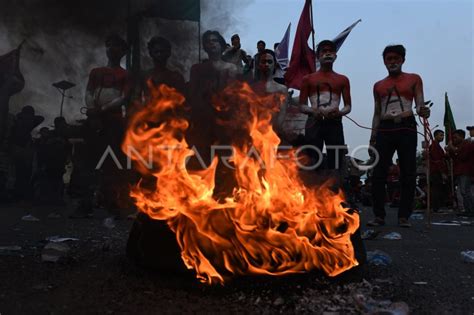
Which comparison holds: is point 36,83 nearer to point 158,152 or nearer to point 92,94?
point 92,94

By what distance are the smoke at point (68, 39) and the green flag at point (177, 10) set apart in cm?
8

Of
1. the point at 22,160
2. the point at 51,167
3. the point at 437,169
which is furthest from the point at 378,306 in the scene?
the point at 437,169

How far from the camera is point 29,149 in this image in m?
9.27

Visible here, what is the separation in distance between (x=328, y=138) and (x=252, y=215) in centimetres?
324

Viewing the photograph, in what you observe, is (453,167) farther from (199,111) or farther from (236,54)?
(199,111)

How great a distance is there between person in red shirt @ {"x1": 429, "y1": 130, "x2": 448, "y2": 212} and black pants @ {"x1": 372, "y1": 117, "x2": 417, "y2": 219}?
199 inches

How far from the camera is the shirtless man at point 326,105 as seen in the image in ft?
19.9

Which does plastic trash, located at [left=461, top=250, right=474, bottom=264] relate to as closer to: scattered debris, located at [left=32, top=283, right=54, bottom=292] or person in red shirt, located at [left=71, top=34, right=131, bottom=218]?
scattered debris, located at [left=32, top=283, right=54, bottom=292]

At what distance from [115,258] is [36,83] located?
328 cm

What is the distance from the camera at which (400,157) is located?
6246 mm

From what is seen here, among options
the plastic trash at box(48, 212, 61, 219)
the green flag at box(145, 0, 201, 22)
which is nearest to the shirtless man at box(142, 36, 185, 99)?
the green flag at box(145, 0, 201, 22)

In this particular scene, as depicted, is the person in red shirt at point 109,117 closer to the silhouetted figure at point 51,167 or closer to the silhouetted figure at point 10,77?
the silhouetted figure at point 10,77

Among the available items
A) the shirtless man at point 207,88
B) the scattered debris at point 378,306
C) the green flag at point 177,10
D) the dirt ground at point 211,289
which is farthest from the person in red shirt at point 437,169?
the scattered debris at point 378,306

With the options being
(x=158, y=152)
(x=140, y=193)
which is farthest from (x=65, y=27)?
(x=140, y=193)
